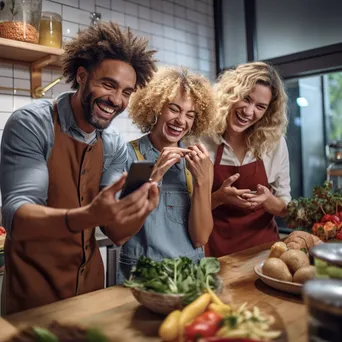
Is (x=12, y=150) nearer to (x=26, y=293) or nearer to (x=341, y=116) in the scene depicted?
(x=26, y=293)

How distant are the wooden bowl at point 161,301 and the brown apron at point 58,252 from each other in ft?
1.69

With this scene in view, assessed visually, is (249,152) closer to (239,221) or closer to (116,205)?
(239,221)

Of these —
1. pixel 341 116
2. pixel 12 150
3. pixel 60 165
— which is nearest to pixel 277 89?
pixel 60 165

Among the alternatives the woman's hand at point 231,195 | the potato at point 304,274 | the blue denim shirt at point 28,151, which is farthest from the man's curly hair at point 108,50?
the potato at point 304,274

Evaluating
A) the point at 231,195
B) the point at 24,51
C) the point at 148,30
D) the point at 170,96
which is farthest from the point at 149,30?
the point at 231,195

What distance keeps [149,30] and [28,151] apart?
2.51 metres

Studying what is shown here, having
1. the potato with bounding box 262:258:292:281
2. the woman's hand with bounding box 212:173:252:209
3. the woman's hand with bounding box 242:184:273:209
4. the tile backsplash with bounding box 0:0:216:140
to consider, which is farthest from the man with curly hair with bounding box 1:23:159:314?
the tile backsplash with bounding box 0:0:216:140

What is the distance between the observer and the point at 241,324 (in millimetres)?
843

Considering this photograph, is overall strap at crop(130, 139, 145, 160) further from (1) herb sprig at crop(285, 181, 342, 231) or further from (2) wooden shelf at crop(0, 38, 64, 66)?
(2) wooden shelf at crop(0, 38, 64, 66)

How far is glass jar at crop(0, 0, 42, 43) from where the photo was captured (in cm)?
244

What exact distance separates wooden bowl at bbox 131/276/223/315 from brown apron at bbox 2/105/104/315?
0.52 m

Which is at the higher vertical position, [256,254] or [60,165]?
[60,165]

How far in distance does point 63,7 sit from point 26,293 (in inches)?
89.3

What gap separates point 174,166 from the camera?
6.10 feet
